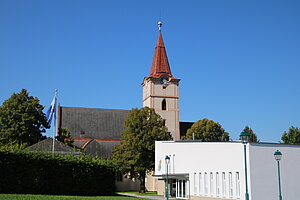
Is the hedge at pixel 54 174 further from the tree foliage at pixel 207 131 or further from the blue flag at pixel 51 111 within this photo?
the tree foliage at pixel 207 131

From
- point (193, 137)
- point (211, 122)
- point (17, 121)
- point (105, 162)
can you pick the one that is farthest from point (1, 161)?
point (211, 122)

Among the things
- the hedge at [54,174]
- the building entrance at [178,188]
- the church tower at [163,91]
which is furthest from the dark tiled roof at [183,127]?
the hedge at [54,174]

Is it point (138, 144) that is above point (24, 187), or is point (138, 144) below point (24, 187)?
above

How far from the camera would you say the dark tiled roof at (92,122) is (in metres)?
66.4

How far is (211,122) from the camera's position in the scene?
60.5 m

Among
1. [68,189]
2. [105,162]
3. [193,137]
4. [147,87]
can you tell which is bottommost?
[68,189]

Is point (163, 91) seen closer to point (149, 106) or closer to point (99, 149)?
point (149, 106)

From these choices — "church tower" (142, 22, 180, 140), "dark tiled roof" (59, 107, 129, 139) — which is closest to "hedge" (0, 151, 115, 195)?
"church tower" (142, 22, 180, 140)

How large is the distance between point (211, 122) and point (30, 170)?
3510 centimetres

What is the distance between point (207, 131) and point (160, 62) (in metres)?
15.6

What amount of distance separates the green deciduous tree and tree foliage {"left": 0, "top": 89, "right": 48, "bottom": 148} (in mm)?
11741

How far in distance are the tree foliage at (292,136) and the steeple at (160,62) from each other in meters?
23.0

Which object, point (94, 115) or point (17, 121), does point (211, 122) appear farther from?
point (17, 121)

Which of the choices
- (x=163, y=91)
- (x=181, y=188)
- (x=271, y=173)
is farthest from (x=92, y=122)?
(x=271, y=173)
